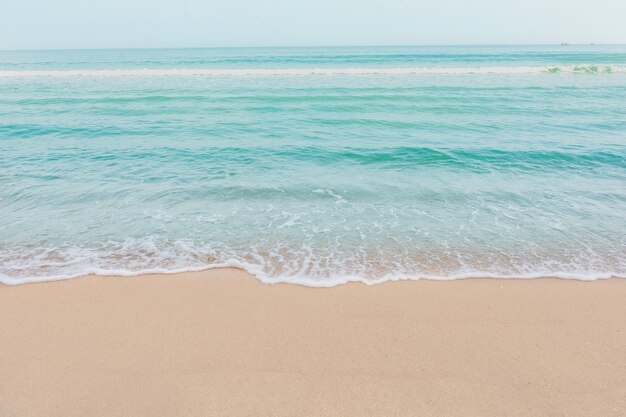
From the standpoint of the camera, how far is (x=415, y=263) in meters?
5.53

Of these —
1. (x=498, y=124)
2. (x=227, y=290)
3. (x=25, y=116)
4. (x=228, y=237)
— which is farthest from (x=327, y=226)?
Result: (x=25, y=116)

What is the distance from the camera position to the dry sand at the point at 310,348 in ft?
10.7

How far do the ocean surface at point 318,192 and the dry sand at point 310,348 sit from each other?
510 mm

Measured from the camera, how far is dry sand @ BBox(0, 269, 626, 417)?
10.7 feet

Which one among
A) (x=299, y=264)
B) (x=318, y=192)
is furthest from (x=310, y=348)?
(x=318, y=192)

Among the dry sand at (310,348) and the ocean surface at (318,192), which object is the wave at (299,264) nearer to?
the ocean surface at (318,192)

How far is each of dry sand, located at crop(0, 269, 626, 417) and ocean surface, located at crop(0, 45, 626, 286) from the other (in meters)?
0.51

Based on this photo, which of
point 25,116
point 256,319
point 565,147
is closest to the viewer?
point 256,319

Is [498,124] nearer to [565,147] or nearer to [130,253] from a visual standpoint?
[565,147]

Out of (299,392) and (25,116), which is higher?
(25,116)

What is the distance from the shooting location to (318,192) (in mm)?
8359

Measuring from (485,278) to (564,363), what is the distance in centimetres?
157

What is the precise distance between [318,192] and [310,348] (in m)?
4.83

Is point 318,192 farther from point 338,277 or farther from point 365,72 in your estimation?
point 365,72
